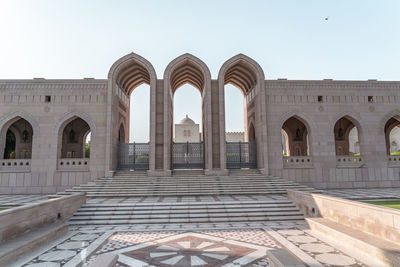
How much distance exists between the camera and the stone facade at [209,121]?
1580 centimetres

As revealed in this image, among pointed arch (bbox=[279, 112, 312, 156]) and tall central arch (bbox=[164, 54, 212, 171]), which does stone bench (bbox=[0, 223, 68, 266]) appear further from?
pointed arch (bbox=[279, 112, 312, 156])

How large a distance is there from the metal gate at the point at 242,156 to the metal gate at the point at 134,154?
5.73 metres

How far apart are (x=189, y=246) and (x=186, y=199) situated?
16.3 ft

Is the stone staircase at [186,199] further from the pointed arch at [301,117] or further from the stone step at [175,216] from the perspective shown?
the pointed arch at [301,117]

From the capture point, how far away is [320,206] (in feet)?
29.2

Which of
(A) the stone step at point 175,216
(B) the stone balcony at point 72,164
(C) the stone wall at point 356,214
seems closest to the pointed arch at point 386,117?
(C) the stone wall at point 356,214

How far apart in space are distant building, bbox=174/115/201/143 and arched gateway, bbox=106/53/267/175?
25.7 m

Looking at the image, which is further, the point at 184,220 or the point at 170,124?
the point at 170,124

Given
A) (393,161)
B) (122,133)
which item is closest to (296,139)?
(393,161)

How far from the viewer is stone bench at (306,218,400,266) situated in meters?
5.27

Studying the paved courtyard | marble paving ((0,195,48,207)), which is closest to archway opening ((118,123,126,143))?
marble paving ((0,195,48,207))

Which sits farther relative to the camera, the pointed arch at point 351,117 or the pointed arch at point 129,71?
the pointed arch at point 351,117

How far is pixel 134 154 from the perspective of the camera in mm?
17312

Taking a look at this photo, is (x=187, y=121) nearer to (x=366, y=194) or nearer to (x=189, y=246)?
(x=366, y=194)
